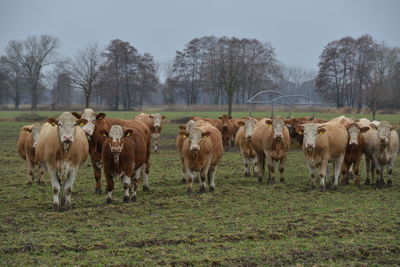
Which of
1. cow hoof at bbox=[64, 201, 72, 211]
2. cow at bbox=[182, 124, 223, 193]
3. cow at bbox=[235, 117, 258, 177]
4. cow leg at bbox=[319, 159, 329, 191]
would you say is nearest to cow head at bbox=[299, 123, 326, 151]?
cow leg at bbox=[319, 159, 329, 191]

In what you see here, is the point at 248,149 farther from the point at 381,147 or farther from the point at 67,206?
the point at 67,206

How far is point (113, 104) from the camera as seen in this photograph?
76.6 meters

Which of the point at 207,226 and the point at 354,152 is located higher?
the point at 354,152

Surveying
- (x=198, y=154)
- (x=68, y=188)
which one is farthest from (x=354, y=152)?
(x=68, y=188)

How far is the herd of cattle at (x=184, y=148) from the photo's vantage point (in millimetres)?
10344

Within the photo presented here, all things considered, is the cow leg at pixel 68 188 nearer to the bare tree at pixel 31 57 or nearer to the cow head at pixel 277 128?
the cow head at pixel 277 128

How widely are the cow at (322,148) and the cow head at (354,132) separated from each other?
189 mm

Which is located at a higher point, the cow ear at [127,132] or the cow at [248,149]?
the cow ear at [127,132]

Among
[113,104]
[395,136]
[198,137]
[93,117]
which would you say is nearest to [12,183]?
[93,117]

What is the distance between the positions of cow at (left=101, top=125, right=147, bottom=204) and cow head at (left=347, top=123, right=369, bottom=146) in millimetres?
5966

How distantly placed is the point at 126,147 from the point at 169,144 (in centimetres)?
1642

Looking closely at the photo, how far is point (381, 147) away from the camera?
13.6 meters

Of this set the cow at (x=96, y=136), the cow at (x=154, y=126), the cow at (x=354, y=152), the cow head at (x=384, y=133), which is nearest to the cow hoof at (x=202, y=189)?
the cow at (x=96, y=136)

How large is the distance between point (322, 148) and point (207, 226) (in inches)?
212
